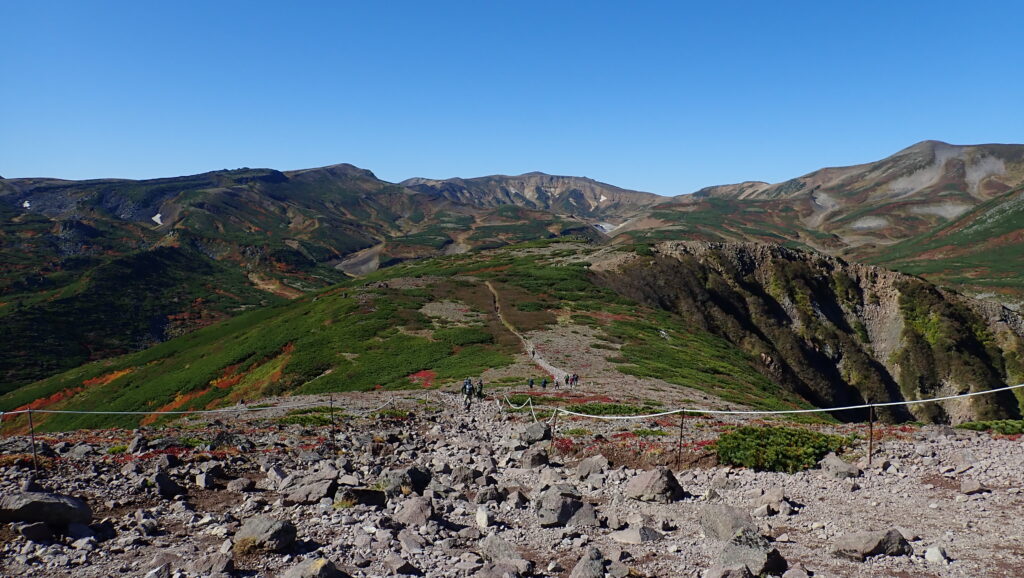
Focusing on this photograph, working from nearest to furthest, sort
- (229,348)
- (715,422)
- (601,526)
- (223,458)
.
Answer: (601,526) → (223,458) → (715,422) → (229,348)

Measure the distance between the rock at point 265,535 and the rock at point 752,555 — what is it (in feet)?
27.6

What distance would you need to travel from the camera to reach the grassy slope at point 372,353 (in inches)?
1848

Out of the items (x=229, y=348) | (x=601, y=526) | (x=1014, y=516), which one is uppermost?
(x=1014, y=516)

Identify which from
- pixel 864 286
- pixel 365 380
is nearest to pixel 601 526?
pixel 365 380

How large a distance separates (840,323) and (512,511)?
84.4 metres

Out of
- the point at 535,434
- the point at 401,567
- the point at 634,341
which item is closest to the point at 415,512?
the point at 401,567

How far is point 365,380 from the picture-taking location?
1809 inches

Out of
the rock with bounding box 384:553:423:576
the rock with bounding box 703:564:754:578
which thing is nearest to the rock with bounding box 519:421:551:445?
the rock with bounding box 384:553:423:576

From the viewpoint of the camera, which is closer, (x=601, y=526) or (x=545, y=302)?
(x=601, y=526)

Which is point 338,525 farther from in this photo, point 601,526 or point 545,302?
point 545,302

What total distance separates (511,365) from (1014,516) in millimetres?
35250

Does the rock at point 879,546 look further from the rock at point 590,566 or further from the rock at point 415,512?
the rock at point 415,512

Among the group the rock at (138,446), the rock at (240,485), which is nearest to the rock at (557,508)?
the rock at (240,485)

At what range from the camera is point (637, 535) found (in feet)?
37.6
